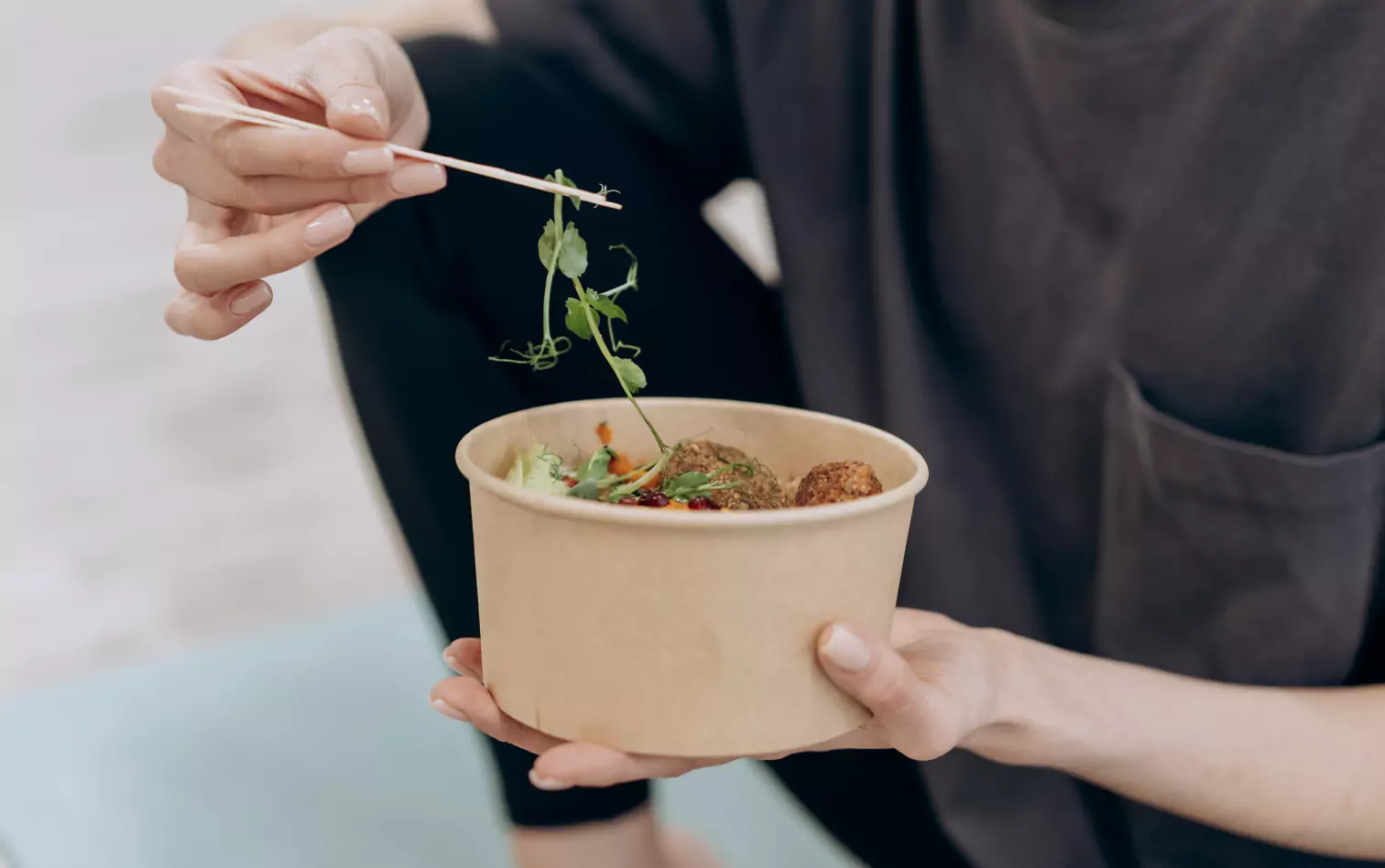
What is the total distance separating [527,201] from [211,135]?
308 millimetres

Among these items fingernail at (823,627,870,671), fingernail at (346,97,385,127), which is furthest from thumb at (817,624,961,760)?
fingernail at (346,97,385,127)

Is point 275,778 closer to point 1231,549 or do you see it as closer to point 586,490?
point 586,490

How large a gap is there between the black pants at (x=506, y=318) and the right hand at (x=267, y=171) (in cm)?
18

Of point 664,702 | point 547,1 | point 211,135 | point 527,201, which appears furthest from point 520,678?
point 547,1

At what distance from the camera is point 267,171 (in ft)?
1.69

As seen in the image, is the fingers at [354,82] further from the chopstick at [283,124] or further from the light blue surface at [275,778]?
the light blue surface at [275,778]

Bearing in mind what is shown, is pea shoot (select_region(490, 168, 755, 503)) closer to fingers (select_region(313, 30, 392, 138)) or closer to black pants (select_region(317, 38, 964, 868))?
fingers (select_region(313, 30, 392, 138))

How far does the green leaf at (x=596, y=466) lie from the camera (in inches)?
22.2

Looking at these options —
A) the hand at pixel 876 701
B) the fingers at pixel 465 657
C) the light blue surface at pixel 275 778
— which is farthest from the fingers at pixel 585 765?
the light blue surface at pixel 275 778

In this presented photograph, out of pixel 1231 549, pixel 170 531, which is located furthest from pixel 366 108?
pixel 170 531

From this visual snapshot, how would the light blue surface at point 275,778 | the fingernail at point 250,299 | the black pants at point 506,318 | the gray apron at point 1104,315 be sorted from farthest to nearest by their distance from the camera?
the light blue surface at point 275,778 < the black pants at point 506,318 < the gray apron at point 1104,315 < the fingernail at point 250,299

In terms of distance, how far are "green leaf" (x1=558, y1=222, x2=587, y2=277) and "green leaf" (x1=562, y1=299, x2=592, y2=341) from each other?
16 mm

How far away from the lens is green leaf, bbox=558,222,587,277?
52 centimetres

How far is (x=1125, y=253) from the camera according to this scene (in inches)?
28.7
